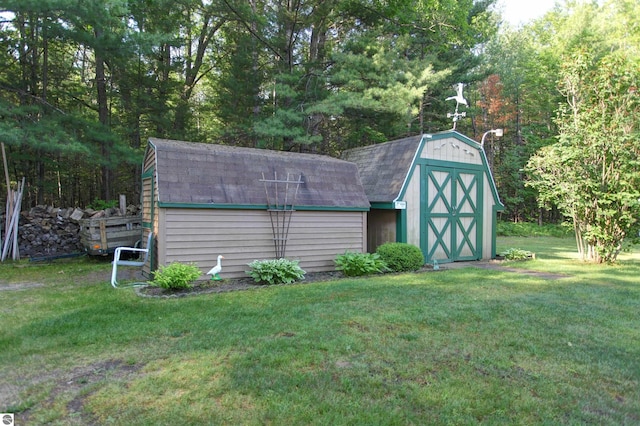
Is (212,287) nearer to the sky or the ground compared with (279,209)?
nearer to the ground

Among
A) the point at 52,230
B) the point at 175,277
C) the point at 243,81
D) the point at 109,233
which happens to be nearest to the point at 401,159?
the point at 175,277

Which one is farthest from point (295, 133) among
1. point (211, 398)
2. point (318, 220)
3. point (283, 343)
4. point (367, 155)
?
point (211, 398)

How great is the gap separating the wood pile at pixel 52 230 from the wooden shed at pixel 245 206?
161 inches

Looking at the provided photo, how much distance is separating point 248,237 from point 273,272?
3.47 feet

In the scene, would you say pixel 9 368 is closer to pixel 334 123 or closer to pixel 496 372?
pixel 496 372

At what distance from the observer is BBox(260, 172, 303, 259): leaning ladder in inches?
327

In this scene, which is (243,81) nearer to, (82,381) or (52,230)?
(52,230)

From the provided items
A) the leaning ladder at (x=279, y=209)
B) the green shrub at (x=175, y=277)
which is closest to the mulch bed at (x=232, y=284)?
the green shrub at (x=175, y=277)

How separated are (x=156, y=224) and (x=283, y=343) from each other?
4.76 meters

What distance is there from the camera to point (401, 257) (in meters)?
8.98

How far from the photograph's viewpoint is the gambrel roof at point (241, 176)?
7457 mm

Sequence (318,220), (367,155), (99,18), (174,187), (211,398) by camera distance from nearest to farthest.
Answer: (211,398) < (174,187) < (318,220) < (99,18) < (367,155)

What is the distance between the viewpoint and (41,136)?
10141mm

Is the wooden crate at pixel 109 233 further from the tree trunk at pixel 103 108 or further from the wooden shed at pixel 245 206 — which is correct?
the tree trunk at pixel 103 108
